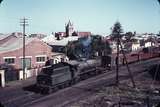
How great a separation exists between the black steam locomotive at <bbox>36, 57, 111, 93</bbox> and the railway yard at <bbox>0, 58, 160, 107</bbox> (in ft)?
1.70

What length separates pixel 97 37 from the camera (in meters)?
37.2

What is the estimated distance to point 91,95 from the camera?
18.0m

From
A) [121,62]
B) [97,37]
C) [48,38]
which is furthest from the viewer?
[48,38]

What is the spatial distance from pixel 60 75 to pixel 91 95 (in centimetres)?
307

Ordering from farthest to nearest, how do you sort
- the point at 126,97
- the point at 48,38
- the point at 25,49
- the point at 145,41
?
the point at 145,41 < the point at 48,38 < the point at 25,49 < the point at 126,97

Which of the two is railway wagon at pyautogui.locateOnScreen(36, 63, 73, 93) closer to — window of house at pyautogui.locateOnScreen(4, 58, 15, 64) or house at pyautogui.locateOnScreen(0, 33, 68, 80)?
house at pyautogui.locateOnScreen(0, 33, 68, 80)

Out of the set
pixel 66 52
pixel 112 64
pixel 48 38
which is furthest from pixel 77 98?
pixel 48 38

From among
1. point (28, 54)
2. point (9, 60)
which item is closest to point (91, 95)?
point (9, 60)

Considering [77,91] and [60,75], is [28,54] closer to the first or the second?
[60,75]

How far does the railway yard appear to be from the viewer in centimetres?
1574

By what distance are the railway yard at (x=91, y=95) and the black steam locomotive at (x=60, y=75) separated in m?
0.52

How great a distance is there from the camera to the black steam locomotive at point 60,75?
1917 centimetres

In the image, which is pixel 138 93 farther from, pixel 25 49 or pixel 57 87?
pixel 25 49

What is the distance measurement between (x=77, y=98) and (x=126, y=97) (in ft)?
10.7
